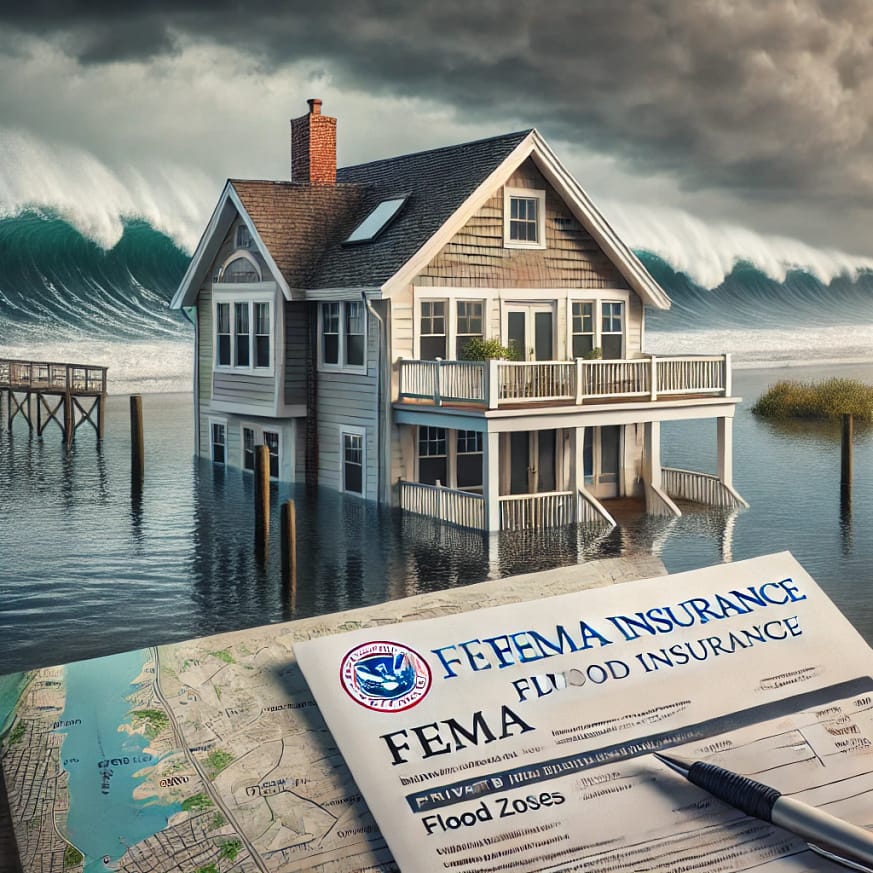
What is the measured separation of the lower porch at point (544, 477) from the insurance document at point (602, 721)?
55.6 ft

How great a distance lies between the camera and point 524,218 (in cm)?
2400

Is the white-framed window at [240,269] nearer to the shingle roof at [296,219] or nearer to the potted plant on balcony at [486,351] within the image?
the shingle roof at [296,219]

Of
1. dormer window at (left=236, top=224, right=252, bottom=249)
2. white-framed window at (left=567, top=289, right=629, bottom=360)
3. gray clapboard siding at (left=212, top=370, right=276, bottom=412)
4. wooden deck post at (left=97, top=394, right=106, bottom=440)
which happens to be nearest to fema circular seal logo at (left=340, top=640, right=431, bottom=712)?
white-framed window at (left=567, top=289, right=629, bottom=360)

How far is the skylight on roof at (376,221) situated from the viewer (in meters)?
24.7

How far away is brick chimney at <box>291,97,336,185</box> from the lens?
28703 millimetres

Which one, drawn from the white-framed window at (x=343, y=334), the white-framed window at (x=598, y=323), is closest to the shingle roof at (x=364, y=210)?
the white-framed window at (x=343, y=334)

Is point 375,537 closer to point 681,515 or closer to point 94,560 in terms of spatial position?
point 94,560

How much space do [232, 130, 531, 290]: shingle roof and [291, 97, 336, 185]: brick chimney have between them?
71 centimetres

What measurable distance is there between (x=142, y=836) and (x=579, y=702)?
1244 millimetres

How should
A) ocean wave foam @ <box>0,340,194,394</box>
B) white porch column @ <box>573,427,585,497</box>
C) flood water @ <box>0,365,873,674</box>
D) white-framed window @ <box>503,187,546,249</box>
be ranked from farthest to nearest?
1. ocean wave foam @ <box>0,340,194,394</box>
2. white-framed window @ <box>503,187,546,249</box>
3. white porch column @ <box>573,427,585,497</box>
4. flood water @ <box>0,365,873,674</box>

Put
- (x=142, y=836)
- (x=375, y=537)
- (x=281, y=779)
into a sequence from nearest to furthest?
(x=142, y=836)
(x=281, y=779)
(x=375, y=537)

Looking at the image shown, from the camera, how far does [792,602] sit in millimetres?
4023

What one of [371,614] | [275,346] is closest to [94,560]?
[275,346]

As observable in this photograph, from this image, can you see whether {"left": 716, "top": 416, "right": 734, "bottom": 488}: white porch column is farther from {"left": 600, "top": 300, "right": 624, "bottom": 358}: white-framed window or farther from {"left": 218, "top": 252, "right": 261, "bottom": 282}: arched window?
{"left": 218, "top": 252, "right": 261, "bottom": 282}: arched window
